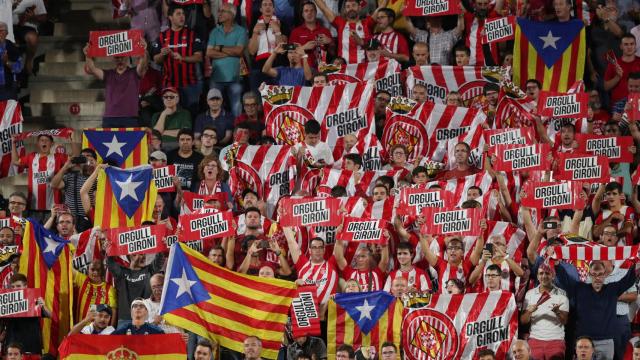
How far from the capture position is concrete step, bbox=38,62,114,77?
23.3m

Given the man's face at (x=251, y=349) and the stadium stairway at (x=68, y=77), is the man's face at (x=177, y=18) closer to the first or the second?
the stadium stairway at (x=68, y=77)

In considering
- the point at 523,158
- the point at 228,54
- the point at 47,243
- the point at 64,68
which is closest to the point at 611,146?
the point at 523,158

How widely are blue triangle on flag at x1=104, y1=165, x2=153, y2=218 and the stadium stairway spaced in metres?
2.19

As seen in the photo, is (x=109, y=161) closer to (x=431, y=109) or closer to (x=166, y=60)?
(x=166, y=60)

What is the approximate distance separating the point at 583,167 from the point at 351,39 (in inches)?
154

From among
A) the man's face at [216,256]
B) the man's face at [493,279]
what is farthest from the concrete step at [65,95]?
the man's face at [493,279]

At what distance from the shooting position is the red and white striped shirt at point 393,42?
72.7ft

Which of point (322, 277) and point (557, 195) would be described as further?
point (557, 195)

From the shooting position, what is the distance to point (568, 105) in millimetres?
20703

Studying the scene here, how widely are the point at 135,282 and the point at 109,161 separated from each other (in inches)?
92.0

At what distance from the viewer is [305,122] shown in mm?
21078

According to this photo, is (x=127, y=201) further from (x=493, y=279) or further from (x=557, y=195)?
(x=557, y=195)

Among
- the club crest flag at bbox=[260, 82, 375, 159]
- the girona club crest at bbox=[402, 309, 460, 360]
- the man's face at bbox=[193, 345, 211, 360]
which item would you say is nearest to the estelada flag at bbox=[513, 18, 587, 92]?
the club crest flag at bbox=[260, 82, 375, 159]

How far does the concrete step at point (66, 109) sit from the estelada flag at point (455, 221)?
5.86 m
